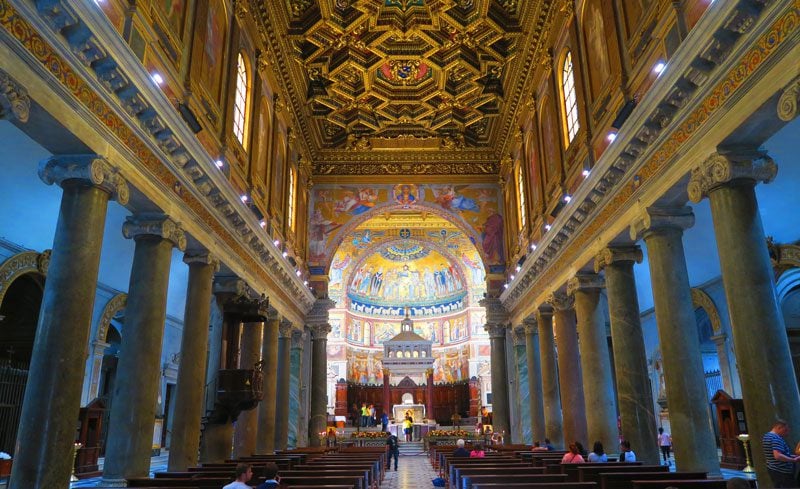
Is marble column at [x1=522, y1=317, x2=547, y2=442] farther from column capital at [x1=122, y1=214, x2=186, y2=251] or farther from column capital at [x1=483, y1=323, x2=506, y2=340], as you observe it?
column capital at [x1=122, y1=214, x2=186, y2=251]

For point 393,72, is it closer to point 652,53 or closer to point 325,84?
point 325,84

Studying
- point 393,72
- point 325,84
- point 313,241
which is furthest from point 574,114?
point 313,241

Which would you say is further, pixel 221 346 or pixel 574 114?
pixel 574 114

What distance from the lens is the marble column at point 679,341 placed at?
899 cm

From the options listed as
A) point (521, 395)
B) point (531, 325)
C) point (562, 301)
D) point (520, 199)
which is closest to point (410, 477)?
point (562, 301)

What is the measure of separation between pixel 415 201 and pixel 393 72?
567 centimetres

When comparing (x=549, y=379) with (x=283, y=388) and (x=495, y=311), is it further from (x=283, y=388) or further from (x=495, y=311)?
(x=283, y=388)

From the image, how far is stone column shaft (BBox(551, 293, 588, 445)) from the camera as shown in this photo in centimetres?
1506

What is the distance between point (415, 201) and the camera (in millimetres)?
23500

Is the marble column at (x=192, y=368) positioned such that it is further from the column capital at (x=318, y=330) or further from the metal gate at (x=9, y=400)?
the column capital at (x=318, y=330)

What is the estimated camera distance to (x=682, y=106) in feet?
27.1

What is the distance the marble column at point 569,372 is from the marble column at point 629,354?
3722 millimetres

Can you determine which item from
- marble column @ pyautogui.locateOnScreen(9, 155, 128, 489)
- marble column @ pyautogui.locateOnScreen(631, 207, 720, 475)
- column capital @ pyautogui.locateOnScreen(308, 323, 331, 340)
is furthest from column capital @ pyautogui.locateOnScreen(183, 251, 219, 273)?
column capital @ pyautogui.locateOnScreen(308, 323, 331, 340)

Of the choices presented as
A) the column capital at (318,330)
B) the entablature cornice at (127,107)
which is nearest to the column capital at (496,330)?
the column capital at (318,330)
